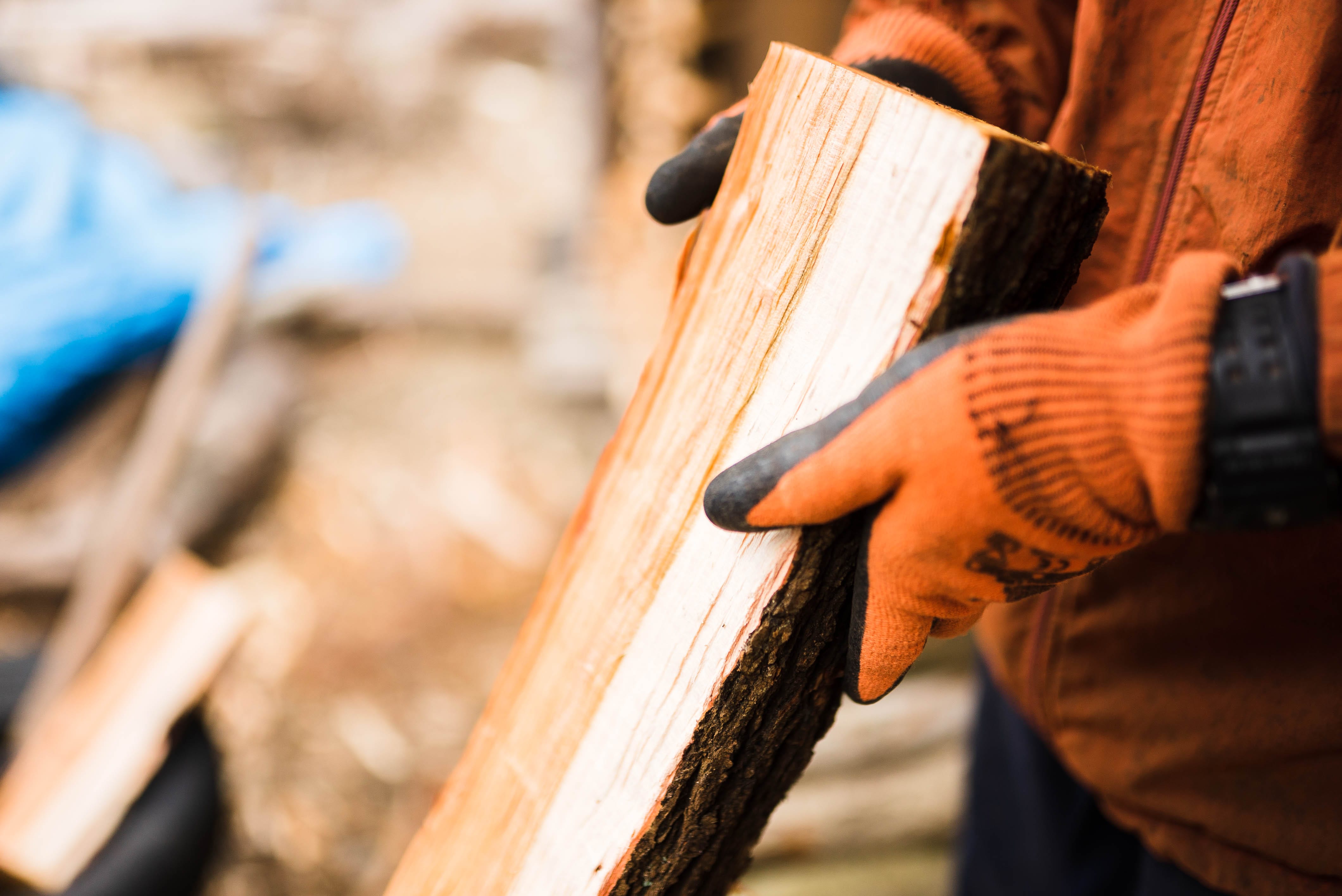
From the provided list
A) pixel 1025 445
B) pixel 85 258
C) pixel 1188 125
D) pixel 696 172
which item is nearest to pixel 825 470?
pixel 1025 445

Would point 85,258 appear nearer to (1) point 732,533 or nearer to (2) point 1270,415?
(1) point 732,533

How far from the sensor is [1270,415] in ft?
1.55

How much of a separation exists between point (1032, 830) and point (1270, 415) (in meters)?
0.87

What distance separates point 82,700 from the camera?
173 centimetres

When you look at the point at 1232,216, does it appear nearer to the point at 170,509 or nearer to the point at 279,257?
the point at 170,509

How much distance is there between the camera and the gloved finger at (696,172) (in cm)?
82

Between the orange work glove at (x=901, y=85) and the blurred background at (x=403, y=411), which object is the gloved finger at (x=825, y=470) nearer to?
the orange work glove at (x=901, y=85)

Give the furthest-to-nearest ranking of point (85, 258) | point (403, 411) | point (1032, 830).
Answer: point (403, 411)
point (85, 258)
point (1032, 830)

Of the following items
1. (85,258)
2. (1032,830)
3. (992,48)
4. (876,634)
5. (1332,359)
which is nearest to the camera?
(1332,359)

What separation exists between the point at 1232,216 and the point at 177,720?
6.81 ft

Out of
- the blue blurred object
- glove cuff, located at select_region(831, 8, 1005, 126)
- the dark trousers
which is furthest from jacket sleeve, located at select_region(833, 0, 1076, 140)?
the blue blurred object

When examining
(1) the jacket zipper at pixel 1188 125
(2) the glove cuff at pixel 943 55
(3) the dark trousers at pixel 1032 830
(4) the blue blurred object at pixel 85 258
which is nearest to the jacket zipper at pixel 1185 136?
(1) the jacket zipper at pixel 1188 125

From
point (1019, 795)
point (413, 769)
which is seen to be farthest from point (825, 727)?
point (413, 769)

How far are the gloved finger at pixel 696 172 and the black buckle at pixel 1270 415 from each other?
1.67ft
